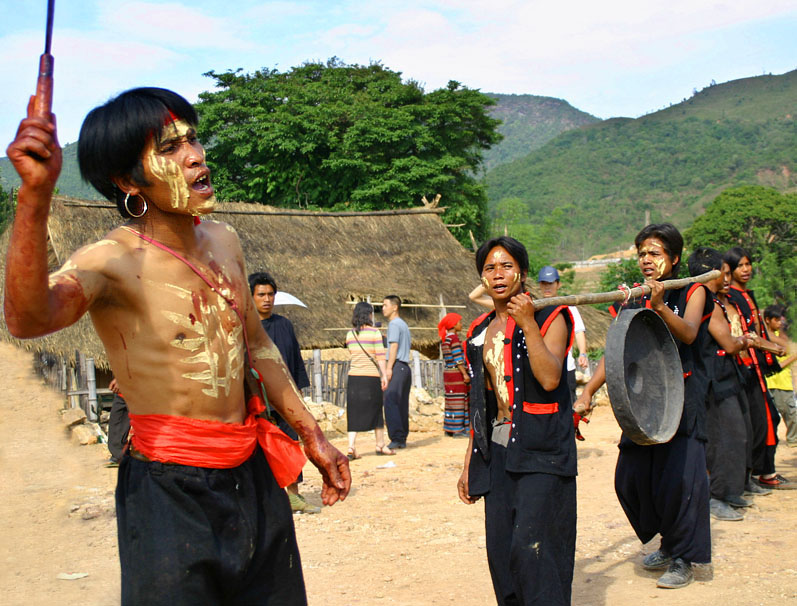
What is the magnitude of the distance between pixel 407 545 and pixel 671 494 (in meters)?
2.00

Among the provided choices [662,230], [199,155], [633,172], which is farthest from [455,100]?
[633,172]

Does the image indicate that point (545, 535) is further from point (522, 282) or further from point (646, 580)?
point (646, 580)

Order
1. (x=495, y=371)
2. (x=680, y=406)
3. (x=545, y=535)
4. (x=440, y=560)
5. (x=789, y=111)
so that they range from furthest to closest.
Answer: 1. (x=789, y=111)
2. (x=440, y=560)
3. (x=680, y=406)
4. (x=495, y=371)
5. (x=545, y=535)

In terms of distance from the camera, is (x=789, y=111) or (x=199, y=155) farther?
(x=789, y=111)

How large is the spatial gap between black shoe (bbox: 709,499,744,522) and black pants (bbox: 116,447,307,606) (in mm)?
4816

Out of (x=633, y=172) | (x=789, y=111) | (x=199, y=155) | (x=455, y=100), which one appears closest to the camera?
(x=199, y=155)

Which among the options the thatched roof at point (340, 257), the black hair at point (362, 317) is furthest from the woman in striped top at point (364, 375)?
the thatched roof at point (340, 257)

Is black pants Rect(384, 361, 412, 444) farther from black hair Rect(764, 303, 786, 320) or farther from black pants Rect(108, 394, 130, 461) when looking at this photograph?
black hair Rect(764, 303, 786, 320)

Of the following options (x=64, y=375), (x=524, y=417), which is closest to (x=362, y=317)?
(x=524, y=417)

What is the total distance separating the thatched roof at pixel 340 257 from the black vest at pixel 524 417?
15.9 metres

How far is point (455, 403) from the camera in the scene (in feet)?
41.6

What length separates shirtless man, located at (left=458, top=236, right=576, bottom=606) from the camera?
12.6 feet

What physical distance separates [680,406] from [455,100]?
33.7 meters

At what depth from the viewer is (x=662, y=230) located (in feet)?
17.4
